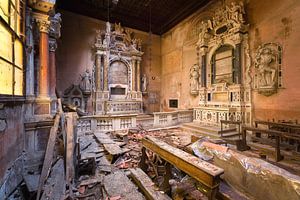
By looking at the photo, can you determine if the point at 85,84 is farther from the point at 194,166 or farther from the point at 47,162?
the point at 194,166

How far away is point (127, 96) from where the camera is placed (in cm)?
1117

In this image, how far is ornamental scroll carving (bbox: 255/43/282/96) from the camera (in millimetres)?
5613

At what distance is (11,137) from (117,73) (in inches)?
339

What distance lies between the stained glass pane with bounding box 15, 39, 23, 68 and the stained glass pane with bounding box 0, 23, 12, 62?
0.39 meters

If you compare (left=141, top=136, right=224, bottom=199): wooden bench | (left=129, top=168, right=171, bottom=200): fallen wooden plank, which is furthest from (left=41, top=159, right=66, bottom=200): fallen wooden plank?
(left=141, top=136, right=224, bottom=199): wooden bench

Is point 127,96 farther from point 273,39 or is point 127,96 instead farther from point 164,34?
point 273,39

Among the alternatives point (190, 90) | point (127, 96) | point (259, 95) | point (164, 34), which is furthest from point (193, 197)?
point (164, 34)

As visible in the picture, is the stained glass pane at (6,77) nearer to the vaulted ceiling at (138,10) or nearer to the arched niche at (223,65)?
the vaulted ceiling at (138,10)

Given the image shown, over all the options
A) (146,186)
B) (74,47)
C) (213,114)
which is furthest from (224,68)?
(74,47)

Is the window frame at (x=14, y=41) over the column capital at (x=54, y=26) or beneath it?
beneath

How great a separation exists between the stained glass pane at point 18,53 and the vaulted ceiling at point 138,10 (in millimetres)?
6176

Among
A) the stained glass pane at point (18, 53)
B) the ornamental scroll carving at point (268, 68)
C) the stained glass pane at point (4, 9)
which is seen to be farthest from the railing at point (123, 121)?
the stained glass pane at point (4, 9)

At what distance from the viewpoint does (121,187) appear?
8.70 ft

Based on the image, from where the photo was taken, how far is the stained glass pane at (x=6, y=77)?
244 cm
